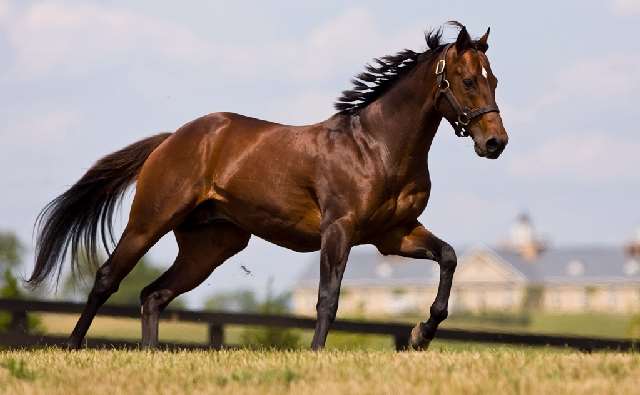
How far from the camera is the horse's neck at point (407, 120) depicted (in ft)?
31.8

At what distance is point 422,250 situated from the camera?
9.85m

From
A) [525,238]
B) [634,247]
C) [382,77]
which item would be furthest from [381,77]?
[525,238]

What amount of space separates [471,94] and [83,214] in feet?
15.0

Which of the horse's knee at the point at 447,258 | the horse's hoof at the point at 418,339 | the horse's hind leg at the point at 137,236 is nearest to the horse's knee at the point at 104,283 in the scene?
the horse's hind leg at the point at 137,236

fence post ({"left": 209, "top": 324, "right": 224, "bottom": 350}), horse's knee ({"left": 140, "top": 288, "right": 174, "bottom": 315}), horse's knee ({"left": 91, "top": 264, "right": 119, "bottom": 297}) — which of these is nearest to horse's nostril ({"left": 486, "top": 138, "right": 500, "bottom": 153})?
horse's knee ({"left": 140, "top": 288, "right": 174, "bottom": 315})

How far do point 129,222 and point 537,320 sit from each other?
3565 inches

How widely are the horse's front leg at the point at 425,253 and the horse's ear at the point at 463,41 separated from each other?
1502 millimetres

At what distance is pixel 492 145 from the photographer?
30.2 feet

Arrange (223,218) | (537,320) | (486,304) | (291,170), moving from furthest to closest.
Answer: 1. (486,304)
2. (537,320)
3. (223,218)
4. (291,170)

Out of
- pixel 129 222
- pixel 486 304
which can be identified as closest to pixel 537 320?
pixel 486 304

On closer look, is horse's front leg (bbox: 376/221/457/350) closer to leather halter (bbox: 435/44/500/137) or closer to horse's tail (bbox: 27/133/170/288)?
leather halter (bbox: 435/44/500/137)

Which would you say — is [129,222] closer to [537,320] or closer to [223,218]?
[223,218]

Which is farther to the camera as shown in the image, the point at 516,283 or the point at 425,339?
the point at 516,283

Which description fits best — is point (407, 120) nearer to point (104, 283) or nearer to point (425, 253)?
point (425, 253)
